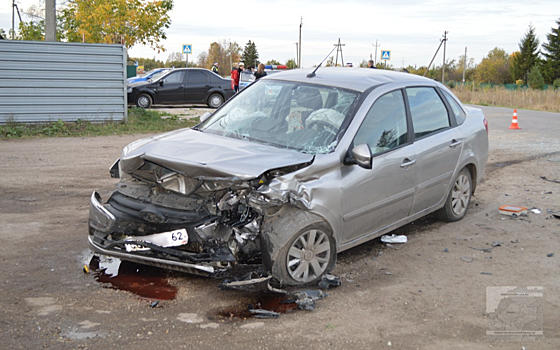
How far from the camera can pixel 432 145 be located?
5871 millimetres

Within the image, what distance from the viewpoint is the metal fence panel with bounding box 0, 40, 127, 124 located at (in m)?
13.3

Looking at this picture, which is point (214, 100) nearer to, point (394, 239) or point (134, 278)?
point (394, 239)

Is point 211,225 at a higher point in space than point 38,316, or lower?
higher

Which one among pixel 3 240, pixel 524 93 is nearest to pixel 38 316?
pixel 3 240

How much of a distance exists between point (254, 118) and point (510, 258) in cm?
290

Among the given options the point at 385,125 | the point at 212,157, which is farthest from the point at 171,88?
the point at 212,157

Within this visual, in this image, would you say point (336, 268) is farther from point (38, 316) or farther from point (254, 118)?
point (38, 316)

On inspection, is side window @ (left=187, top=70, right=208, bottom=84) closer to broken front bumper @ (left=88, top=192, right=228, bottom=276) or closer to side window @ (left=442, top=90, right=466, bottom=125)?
side window @ (left=442, top=90, right=466, bottom=125)

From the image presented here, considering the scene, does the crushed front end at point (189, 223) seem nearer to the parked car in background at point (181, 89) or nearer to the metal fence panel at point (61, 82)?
the metal fence panel at point (61, 82)

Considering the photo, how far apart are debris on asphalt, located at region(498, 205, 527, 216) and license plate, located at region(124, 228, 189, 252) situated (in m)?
4.55

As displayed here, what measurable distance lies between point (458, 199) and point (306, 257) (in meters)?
2.90

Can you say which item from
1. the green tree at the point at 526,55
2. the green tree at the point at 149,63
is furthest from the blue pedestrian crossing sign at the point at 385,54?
the green tree at the point at 526,55

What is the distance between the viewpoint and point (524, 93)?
34.9 m

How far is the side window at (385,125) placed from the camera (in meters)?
5.13
